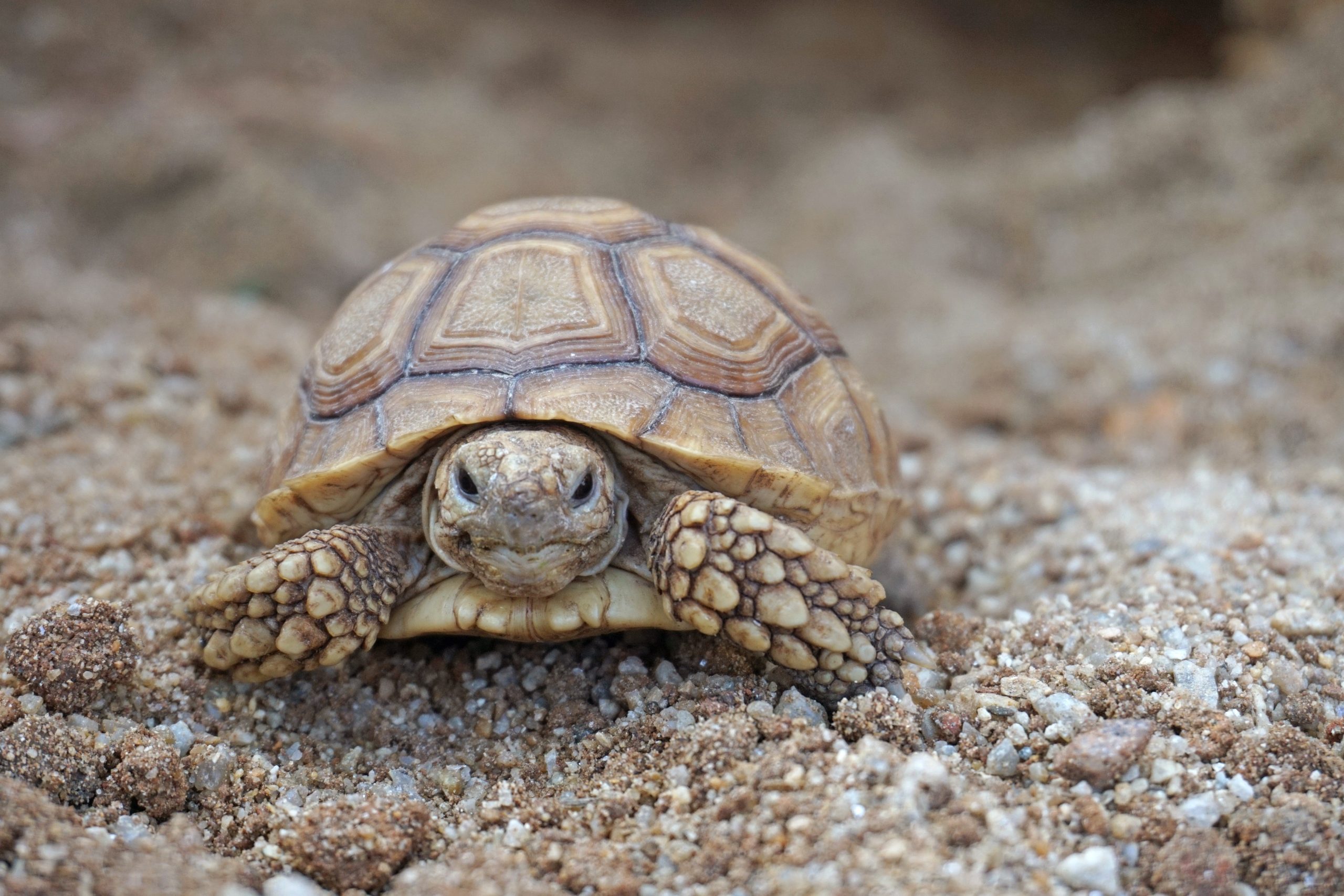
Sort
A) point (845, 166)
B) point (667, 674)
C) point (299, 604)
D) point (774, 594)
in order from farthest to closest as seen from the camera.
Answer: point (845, 166)
point (667, 674)
point (299, 604)
point (774, 594)

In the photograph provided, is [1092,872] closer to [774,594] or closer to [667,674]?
[774,594]

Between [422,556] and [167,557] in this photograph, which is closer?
[422,556]

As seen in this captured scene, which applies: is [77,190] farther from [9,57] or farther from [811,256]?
[811,256]

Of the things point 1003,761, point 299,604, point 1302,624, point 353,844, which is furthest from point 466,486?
point 1302,624

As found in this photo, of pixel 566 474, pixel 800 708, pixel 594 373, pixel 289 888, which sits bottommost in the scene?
pixel 289 888

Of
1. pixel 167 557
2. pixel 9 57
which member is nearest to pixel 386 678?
pixel 167 557

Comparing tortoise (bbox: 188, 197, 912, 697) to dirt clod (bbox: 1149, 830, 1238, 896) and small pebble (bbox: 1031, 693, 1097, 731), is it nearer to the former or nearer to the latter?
small pebble (bbox: 1031, 693, 1097, 731)

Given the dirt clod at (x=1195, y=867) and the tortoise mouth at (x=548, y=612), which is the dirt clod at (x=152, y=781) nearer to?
the tortoise mouth at (x=548, y=612)
